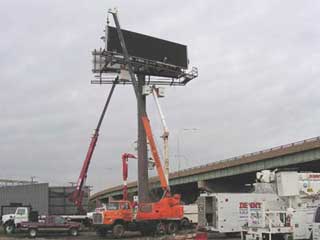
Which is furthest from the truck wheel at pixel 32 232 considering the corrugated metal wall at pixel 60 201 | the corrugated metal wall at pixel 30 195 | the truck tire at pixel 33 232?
the corrugated metal wall at pixel 30 195

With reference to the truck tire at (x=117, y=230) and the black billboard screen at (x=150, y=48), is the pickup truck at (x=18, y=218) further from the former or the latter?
the black billboard screen at (x=150, y=48)

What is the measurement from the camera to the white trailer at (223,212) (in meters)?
37.7

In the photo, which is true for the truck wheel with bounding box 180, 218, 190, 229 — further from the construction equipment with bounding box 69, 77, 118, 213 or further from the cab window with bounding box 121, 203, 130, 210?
the construction equipment with bounding box 69, 77, 118, 213

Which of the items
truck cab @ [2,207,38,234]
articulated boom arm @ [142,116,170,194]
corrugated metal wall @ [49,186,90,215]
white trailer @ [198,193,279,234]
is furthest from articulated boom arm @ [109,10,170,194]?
corrugated metal wall @ [49,186,90,215]

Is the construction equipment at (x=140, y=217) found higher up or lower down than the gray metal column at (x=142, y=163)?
lower down

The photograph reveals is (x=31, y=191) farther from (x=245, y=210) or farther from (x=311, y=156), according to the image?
(x=245, y=210)

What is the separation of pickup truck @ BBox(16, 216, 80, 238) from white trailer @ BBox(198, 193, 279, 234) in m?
15.7

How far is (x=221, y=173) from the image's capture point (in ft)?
260

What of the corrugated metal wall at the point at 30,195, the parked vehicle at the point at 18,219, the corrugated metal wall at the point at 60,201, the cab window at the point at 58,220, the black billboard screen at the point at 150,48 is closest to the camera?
the cab window at the point at 58,220

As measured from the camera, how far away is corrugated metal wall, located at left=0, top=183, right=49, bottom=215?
8250cm

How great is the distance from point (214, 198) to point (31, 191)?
5446cm

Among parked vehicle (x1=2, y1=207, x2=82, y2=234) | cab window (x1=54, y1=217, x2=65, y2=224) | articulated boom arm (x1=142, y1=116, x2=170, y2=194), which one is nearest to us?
articulated boom arm (x1=142, y1=116, x2=170, y2=194)

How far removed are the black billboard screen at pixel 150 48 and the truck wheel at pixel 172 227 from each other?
25906 mm

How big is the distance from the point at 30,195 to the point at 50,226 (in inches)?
1534
